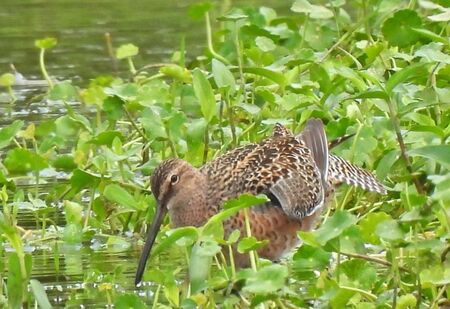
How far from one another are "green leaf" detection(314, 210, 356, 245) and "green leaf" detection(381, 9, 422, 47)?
8.28ft

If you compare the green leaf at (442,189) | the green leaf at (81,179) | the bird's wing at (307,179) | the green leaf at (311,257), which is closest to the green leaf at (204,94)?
the bird's wing at (307,179)

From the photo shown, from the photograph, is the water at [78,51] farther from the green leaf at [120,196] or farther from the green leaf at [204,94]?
the green leaf at [204,94]

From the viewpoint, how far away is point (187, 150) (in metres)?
7.14

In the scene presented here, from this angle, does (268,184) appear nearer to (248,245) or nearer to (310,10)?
(248,245)

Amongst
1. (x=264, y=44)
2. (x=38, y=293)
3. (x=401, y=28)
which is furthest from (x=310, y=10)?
(x=38, y=293)

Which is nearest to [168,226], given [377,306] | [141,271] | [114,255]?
[114,255]

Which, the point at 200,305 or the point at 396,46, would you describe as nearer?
the point at 200,305

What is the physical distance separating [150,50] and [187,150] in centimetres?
425

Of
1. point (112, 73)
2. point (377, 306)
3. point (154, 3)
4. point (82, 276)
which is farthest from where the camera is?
point (154, 3)

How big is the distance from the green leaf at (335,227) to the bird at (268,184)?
1260 millimetres

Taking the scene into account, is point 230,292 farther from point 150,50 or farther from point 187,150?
point 150,50

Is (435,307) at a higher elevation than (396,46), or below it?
below

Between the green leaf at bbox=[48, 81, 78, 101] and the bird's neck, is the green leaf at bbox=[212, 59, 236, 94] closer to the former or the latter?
the bird's neck

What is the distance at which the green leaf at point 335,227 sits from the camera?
489 cm
